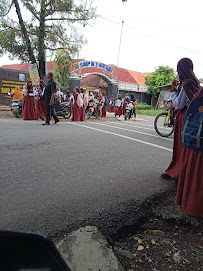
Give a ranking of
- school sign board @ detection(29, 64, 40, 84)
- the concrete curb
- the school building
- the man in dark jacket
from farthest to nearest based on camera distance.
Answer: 1. the school building
2. school sign board @ detection(29, 64, 40, 84)
3. the man in dark jacket
4. the concrete curb

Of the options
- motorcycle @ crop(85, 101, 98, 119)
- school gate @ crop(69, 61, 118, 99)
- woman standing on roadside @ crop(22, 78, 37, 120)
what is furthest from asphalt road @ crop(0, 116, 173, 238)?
school gate @ crop(69, 61, 118, 99)

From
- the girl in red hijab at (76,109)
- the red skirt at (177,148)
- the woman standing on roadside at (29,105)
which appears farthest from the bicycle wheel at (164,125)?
the woman standing on roadside at (29,105)

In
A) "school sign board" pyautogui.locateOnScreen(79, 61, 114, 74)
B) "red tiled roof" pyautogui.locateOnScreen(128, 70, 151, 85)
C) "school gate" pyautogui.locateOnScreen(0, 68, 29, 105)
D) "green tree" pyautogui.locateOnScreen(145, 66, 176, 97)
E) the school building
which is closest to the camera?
"school gate" pyautogui.locateOnScreen(0, 68, 29, 105)

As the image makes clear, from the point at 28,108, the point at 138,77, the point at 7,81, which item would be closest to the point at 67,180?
the point at 28,108

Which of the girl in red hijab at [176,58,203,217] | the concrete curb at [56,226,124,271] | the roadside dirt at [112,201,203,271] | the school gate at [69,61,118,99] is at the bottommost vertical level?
the roadside dirt at [112,201,203,271]

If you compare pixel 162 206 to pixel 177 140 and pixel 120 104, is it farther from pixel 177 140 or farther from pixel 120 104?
pixel 120 104

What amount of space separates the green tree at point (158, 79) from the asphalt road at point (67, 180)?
29.8 meters

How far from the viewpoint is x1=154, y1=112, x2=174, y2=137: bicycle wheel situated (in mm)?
7164

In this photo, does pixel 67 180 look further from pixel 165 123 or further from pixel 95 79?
pixel 95 79

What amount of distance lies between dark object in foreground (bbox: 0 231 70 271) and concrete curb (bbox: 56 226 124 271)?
3.18 ft

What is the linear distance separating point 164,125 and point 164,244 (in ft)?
19.7

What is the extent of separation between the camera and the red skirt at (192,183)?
212 cm

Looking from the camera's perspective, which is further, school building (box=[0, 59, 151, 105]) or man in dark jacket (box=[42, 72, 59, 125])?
school building (box=[0, 59, 151, 105])

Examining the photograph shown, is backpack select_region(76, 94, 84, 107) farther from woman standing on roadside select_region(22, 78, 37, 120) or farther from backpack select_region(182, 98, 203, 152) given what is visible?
backpack select_region(182, 98, 203, 152)
